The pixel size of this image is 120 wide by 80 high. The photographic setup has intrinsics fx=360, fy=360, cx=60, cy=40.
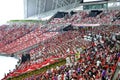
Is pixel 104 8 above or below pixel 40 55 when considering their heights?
above

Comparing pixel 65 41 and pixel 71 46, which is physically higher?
pixel 71 46

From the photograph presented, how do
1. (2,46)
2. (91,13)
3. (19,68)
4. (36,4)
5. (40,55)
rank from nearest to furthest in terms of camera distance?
(19,68)
(40,55)
(2,46)
(91,13)
(36,4)

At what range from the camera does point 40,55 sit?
29.5 metres

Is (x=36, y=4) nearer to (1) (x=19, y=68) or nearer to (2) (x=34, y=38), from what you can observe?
(2) (x=34, y=38)

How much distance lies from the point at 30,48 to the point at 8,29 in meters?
12.9

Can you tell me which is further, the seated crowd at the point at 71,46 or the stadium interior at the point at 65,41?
the stadium interior at the point at 65,41

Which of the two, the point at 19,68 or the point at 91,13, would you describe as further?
the point at 91,13

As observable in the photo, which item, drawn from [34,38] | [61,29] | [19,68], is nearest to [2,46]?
[34,38]

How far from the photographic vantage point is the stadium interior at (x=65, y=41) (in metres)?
19.3

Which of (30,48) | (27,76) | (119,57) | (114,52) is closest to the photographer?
(119,57)

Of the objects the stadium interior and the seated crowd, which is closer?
the seated crowd

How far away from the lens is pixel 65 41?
109ft

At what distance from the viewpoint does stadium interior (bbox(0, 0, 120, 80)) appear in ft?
63.3

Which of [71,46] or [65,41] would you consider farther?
[65,41]
